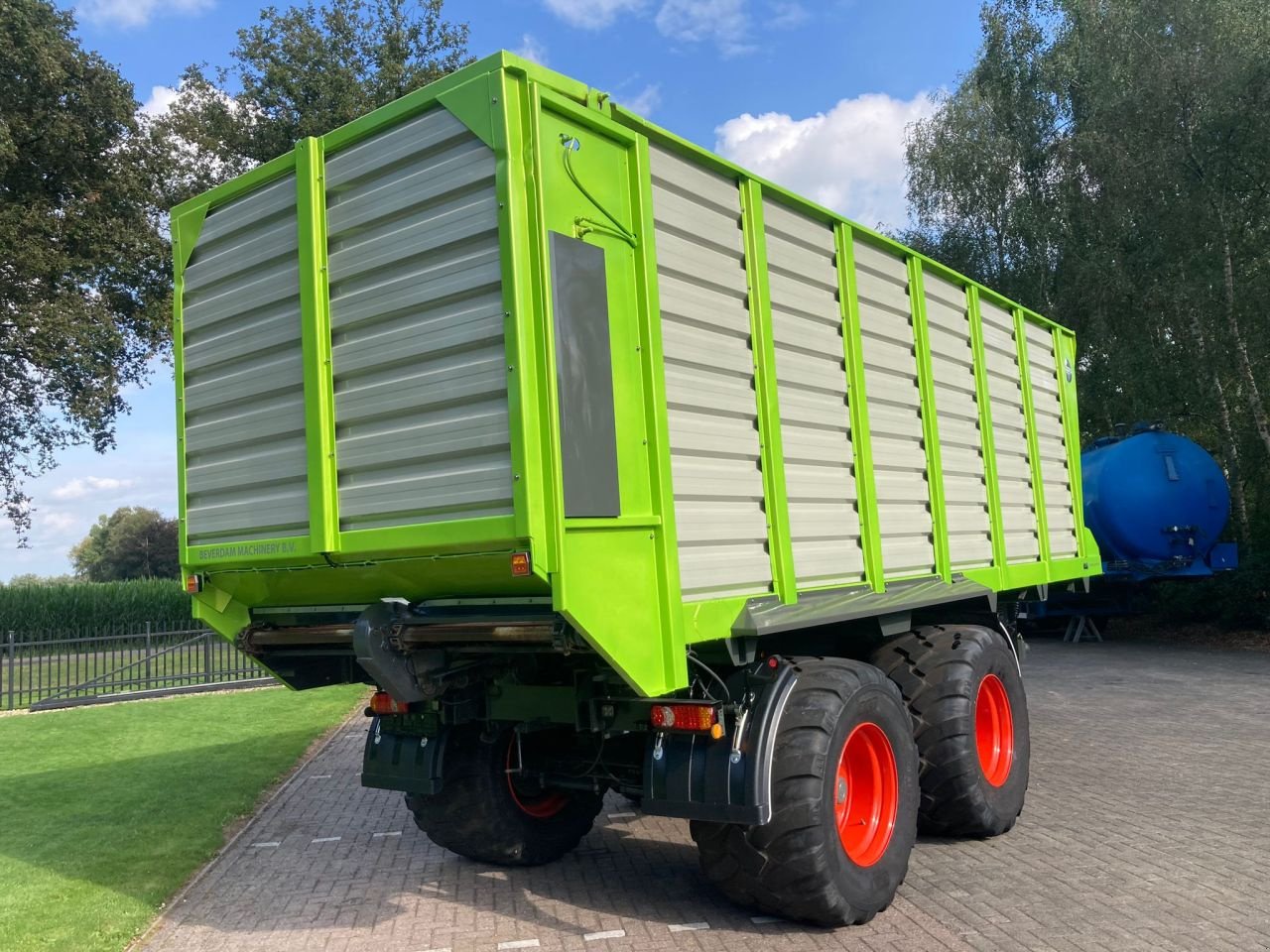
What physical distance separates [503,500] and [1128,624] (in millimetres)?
19252

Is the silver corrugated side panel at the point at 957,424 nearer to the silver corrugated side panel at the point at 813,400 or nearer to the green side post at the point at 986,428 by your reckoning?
the green side post at the point at 986,428

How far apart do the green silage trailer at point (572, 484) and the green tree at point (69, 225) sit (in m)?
17.5

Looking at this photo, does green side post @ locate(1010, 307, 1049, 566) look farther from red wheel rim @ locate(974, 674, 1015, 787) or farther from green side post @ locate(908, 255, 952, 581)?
green side post @ locate(908, 255, 952, 581)

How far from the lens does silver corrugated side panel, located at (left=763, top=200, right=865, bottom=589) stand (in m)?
4.64

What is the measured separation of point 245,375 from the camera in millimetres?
4492

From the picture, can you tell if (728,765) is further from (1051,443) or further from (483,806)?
(1051,443)

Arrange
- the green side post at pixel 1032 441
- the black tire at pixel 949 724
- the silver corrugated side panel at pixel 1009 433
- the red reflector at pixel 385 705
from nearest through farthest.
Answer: the red reflector at pixel 385 705, the black tire at pixel 949 724, the silver corrugated side panel at pixel 1009 433, the green side post at pixel 1032 441

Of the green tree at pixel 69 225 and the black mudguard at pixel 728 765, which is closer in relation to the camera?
the black mudguard at pixel 728 765

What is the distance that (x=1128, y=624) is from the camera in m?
19.5

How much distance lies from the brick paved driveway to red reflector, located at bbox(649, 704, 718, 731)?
3.10 ft

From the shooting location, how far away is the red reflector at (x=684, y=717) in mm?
3990

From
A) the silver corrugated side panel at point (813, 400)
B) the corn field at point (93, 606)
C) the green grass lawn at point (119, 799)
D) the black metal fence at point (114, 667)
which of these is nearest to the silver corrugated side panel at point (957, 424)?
the silver corrugated side panel at point (813, 400)

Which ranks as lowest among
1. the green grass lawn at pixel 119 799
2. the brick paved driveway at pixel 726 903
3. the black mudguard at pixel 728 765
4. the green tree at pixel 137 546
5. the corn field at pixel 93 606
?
the brick paved driveway at pixel 726 903

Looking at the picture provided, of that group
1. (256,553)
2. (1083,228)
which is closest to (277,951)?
(256,553)
